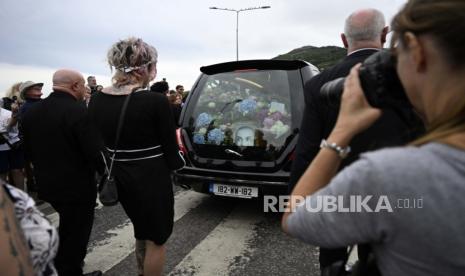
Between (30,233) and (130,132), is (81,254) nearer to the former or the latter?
(130,132)

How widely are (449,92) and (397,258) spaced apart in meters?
0.40

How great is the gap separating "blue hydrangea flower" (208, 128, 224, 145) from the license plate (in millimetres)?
501

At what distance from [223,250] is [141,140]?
1624 mm

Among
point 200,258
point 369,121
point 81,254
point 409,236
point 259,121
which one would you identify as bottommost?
point 200,258

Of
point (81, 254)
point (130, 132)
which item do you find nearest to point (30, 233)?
point (130, 132)

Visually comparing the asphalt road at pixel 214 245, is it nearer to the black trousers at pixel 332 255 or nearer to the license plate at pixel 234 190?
the license plate at pixel 234 190

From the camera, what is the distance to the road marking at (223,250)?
10.3 feet

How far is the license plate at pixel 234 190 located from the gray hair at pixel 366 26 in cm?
222

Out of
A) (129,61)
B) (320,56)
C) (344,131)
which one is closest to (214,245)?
(129,61)

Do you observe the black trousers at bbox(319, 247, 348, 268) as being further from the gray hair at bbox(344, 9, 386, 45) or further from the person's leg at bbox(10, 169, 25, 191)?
the person's leg at bbox(10, 169, 25, 191)

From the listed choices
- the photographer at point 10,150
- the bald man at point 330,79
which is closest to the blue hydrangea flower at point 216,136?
the bald man at point 330,79

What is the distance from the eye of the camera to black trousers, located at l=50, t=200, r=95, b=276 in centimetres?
286

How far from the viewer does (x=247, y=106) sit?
4.23 meters

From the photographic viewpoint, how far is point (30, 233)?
105 centimetres
